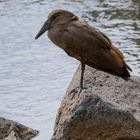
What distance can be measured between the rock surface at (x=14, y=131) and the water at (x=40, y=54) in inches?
6.6

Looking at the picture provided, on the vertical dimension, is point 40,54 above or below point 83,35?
below

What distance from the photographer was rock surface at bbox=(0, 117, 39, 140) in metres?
Answer: 10.5

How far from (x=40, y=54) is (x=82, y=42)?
781 cm

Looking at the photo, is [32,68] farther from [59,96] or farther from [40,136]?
[40,136]

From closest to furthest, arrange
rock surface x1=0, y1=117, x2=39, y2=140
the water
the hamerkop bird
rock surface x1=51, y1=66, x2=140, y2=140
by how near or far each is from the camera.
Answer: rock surface x1=51, y1=66, x2=140, y2=140 → the hamerkop bird → rock surface x1=0, y1=117, x2=39, y2=140 → the water

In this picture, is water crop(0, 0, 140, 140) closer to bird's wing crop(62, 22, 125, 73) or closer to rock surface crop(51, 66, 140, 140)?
rock surface crop(51, 66, 140, 140)

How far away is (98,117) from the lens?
7.71 m

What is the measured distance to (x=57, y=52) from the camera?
51.4ft

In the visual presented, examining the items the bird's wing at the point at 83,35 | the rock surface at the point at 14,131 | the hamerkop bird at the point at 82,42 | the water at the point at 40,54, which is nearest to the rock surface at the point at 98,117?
the hamerkop bird at the point at 82,42

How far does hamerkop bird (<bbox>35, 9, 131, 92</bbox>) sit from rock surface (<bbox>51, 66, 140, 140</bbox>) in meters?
0.35

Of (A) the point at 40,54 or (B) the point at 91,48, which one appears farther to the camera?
(A) the point at 40,54

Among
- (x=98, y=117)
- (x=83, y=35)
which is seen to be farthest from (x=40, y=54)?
(x=98, y=117)

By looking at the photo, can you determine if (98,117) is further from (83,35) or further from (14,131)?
(14,131)

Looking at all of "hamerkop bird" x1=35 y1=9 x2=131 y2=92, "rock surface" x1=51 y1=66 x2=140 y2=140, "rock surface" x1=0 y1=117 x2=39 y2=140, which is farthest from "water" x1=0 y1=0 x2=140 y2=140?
"hamerkop bird" x1=35 y1=9 x2=131 y2=92
